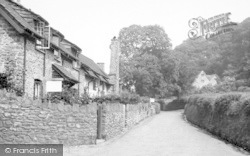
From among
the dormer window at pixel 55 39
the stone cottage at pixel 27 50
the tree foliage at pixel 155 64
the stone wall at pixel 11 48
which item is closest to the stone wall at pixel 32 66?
the stone cottage at pixel 27 50

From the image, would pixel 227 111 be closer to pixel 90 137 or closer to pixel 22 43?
pixel 90 137

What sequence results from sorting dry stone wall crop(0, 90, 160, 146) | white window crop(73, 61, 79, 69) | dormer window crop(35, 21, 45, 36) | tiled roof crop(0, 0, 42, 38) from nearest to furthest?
dry stone wall crop(0, 90, 160, 146), tiled roof crop(0, 0, 42, 38), dormer window crop(35, 21, 45, 36), white window crop(73, 61, 79, 69)

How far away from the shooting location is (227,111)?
60.4 ft

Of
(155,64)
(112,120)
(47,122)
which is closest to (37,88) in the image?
(112,120)

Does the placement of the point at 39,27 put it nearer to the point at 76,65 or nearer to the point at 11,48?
the point at 11,48

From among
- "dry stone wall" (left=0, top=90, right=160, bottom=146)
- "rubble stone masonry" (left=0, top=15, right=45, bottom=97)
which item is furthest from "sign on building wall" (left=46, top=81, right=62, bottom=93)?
"rubble stone masonry" (left=0, top=15, right=45, bottom=97)

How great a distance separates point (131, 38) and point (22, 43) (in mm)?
44793

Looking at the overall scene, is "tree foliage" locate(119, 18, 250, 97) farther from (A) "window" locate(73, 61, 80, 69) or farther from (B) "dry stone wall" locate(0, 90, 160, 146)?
(B) "dry stone wall" locate(0, 90, 160, 146)

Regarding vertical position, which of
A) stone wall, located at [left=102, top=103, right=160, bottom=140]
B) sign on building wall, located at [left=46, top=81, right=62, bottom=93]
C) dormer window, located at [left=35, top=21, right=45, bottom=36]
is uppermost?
dormer window, located at [left=35, top=21, right=45, bottom=36]

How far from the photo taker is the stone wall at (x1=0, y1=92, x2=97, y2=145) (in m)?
12.5

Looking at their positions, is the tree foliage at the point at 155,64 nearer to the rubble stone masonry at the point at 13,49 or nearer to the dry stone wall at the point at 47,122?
the rubble stone masonry at the point at 13,49

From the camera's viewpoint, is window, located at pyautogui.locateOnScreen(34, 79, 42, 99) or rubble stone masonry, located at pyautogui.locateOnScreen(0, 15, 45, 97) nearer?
rubble stone masonry, located at pyautogui.locateOnScreen(0, 15, 45, 97)

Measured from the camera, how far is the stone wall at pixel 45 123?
40.9 feet

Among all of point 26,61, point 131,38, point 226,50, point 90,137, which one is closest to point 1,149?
point 90,137
